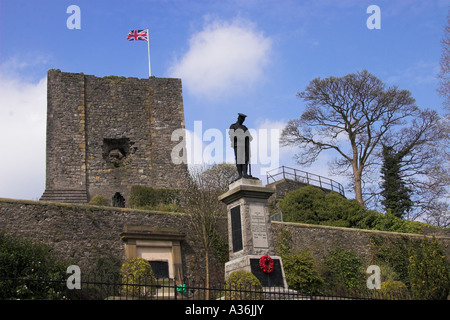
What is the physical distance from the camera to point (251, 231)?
40.2 feet

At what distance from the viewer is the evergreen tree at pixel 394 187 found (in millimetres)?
29891

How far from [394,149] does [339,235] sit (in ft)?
35.6

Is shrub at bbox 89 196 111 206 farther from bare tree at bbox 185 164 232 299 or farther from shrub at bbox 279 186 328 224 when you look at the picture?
shrub at bbox 279 186 328 224

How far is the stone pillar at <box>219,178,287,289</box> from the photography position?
1198cm

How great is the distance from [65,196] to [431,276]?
15.7m

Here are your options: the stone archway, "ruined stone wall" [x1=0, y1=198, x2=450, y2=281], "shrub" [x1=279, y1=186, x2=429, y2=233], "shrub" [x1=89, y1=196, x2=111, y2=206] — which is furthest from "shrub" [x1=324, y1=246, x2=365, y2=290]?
the stone archway

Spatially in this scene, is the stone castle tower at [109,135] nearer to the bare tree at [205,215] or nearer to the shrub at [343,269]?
the bare tree at [205,215]

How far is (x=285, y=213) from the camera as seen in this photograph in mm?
25828

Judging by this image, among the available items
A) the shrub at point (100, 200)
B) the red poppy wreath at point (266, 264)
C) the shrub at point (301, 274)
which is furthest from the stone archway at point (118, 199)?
the red poppy wreath at point (266, 264)

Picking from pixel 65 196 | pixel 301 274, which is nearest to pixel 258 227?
pixel 301 274

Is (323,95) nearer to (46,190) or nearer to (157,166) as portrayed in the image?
(157,166)

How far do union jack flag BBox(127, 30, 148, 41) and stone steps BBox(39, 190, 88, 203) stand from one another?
Result: 9547 millimetres
